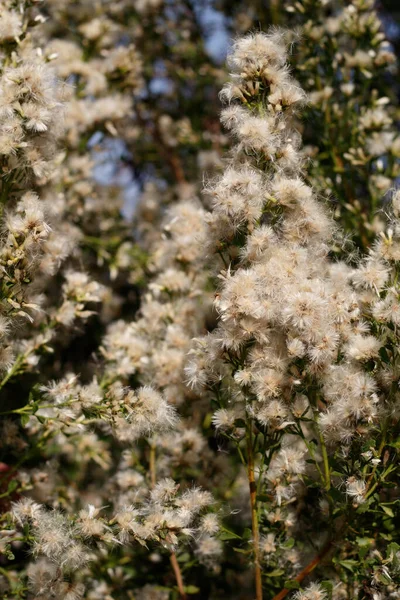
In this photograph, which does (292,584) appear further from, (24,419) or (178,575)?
(24,419)

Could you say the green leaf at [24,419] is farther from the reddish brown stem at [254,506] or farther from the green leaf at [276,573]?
the green leaf at [276,573]

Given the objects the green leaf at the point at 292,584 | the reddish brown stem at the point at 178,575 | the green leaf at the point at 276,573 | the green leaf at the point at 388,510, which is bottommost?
the reddish brown stem at the point at 178,575

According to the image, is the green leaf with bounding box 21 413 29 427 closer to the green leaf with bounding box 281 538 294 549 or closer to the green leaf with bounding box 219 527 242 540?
the green leaf with bounding box 219 527 242 540

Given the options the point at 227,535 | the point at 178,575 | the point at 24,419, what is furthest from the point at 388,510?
the point at 24,419

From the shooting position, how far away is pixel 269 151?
1604 mm

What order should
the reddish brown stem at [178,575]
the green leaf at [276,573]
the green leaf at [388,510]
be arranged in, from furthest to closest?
the reddish brown stem at [178,575] → the green leaf at [276,573] → the green leaf at [388,510]

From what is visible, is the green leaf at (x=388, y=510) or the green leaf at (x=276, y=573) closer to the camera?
the green leaf at (x=388, y=510)

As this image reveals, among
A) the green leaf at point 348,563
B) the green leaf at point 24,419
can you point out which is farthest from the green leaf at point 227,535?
the green leaf at point 24,419

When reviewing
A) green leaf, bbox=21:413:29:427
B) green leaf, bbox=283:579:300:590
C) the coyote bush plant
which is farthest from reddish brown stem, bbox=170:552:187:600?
green leaf, bbox=21:413:29:427

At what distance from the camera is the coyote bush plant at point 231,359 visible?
1545 mm

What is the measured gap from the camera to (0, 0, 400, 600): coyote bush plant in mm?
1545

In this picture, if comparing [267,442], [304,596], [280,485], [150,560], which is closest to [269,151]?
[267,442]

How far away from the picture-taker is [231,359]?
1.59 m

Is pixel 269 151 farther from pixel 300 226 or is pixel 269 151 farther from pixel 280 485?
pixel 280 485
